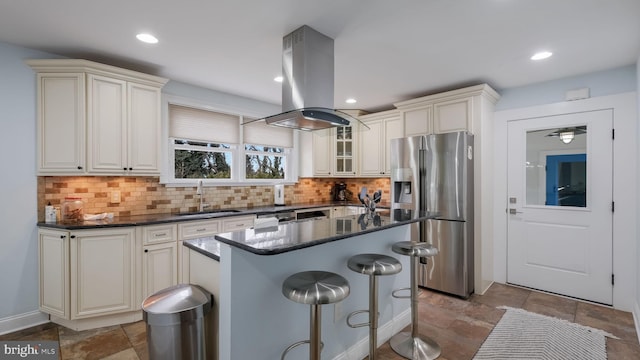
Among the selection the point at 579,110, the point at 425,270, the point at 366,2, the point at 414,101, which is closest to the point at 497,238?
the point at 425,270

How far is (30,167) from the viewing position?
2.72 metres

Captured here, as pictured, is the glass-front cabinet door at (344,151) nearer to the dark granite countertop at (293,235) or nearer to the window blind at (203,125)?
the window blind at (203,125)

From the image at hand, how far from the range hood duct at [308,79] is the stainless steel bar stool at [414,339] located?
1.16 m

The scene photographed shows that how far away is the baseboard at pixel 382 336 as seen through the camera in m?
2.20

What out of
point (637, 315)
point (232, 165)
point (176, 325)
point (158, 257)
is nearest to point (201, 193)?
point (232, 165)

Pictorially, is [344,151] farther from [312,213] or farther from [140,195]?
[140,195]

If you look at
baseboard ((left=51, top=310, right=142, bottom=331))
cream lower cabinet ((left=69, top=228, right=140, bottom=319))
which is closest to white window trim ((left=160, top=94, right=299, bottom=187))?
cream lower cabinet ((left=69, top=228, right=140, bottom=319))

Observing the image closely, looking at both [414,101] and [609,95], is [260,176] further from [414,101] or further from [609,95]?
[609,95]

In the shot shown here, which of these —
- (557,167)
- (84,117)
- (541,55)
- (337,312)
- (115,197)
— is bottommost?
(337,312)

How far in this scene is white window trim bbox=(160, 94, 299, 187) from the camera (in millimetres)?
3576

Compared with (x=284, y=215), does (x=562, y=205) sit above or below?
above

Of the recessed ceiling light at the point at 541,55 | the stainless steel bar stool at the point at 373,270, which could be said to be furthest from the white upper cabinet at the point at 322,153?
the stainless steel bar stool at the point at 373,270

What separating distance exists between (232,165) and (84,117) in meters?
1.81

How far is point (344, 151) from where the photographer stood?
16.7ft
